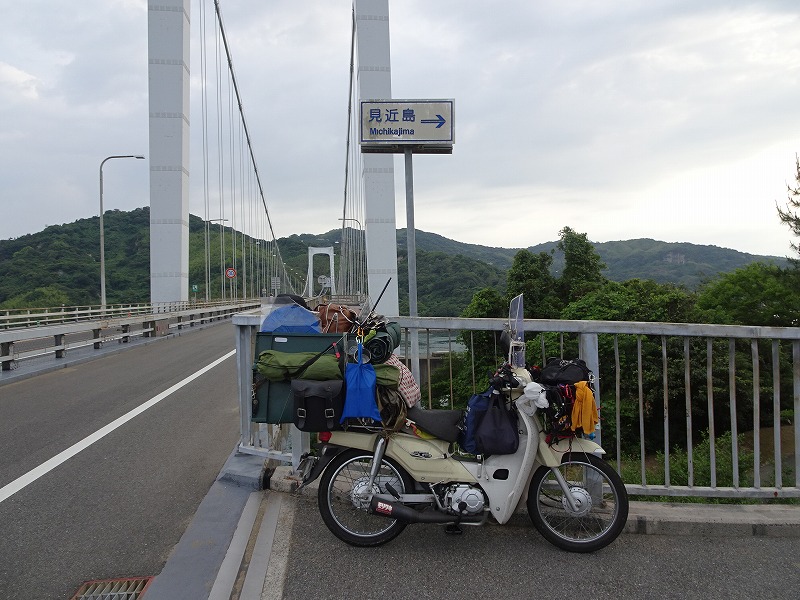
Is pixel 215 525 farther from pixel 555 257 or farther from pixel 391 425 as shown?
pixel 555 257

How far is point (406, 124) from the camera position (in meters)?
5.25

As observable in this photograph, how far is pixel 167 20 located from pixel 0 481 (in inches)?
1060

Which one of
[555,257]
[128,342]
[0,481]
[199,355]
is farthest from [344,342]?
[555,257]

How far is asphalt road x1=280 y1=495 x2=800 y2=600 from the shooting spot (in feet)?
9.18

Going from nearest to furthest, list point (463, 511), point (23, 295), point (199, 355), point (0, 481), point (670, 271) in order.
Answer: point (463, 511)
point (0, 481)
point (199, 355)
point (23, 295)
point (670, 271)

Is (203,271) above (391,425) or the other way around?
above

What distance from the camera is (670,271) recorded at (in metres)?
106

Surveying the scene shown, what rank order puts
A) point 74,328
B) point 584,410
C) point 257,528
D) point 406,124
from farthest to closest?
point 74,328, point 406,124, point 257,528, point 584,410

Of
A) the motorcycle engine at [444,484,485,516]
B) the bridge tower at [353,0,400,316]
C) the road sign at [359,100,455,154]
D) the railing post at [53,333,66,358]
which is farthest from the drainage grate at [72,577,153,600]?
the bridge tower at [353,0,400,316]

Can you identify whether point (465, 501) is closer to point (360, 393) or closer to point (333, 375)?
point (360, 393)

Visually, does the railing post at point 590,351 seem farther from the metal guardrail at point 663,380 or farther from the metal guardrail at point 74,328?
the metal guardrail at point 74,328

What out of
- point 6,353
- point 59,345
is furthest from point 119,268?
point 6,353

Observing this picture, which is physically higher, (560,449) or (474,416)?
(474,416)

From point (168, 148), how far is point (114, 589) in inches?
1073
